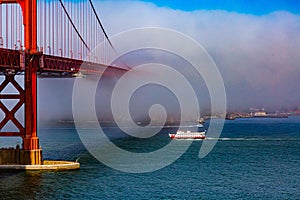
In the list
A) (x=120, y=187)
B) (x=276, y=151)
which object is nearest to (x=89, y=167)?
(x=120, y=187)

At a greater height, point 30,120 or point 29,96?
point 29,96

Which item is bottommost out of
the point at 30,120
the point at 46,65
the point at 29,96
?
the point at 30,120

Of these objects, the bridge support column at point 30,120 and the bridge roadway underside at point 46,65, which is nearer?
the bridge roadway underside at point 46,65

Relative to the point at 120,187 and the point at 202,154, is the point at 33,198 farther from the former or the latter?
A: the point at 202,154

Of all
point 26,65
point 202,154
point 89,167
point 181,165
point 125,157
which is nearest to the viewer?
point 26,65

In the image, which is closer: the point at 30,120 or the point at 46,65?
the point at 30,120

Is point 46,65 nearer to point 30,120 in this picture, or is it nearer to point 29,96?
point 29,96

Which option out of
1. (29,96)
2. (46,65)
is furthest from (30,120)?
(46,65)

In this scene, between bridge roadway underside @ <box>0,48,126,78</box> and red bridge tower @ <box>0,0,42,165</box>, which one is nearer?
bridge roadway underside @ <box>0,48,126,78</box>

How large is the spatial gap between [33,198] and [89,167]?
12383 millimetres

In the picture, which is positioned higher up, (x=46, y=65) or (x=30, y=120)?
(x=46, y=65)

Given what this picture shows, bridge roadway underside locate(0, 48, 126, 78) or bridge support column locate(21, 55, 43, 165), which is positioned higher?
bridge roadway underside locate(0, 48, 126, 78)

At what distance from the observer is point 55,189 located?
30406mm

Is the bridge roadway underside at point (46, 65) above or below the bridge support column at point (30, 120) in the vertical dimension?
above
